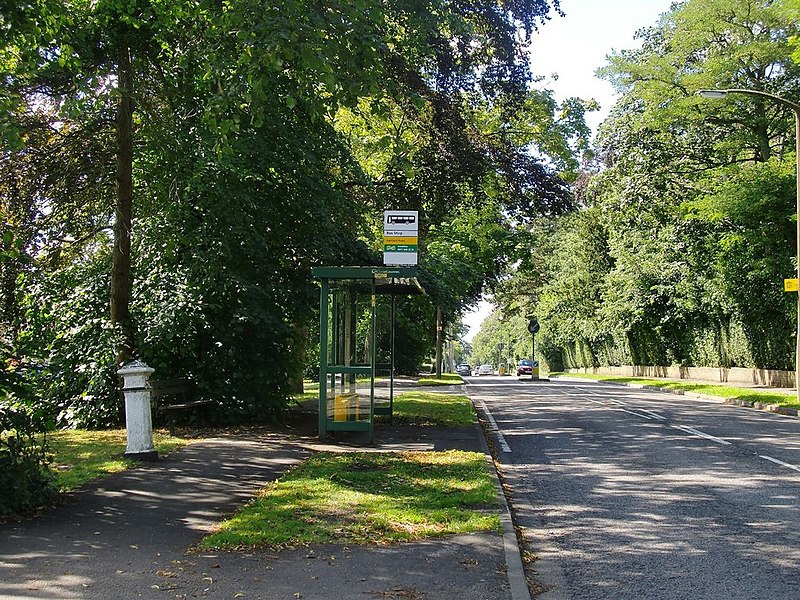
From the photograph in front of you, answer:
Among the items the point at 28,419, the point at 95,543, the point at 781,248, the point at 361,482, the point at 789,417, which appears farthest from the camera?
the point at 781,248

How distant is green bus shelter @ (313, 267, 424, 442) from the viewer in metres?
13.6

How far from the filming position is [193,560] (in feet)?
21.1

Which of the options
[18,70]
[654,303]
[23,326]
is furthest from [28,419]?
[654,303]

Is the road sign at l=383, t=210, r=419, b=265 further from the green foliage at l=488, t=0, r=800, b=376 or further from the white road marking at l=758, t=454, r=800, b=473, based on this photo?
the green foliage at l=488, t=0, r=800, b=376

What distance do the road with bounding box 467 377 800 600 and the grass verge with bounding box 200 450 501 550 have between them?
627 millimetres

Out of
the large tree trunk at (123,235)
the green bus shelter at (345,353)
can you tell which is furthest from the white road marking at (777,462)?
the large tree trunk at (123,235)

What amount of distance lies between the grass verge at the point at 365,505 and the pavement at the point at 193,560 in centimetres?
25

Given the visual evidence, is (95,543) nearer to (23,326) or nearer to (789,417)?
(23,326)

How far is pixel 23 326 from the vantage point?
1617 centimetres

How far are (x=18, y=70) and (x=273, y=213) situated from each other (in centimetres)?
516

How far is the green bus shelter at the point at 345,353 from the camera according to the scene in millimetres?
13641

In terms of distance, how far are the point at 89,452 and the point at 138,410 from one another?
5.28 feet

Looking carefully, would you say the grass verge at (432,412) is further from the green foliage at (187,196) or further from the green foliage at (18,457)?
the green foliage at (18,457)

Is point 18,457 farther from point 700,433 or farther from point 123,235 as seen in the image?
point 700,433
